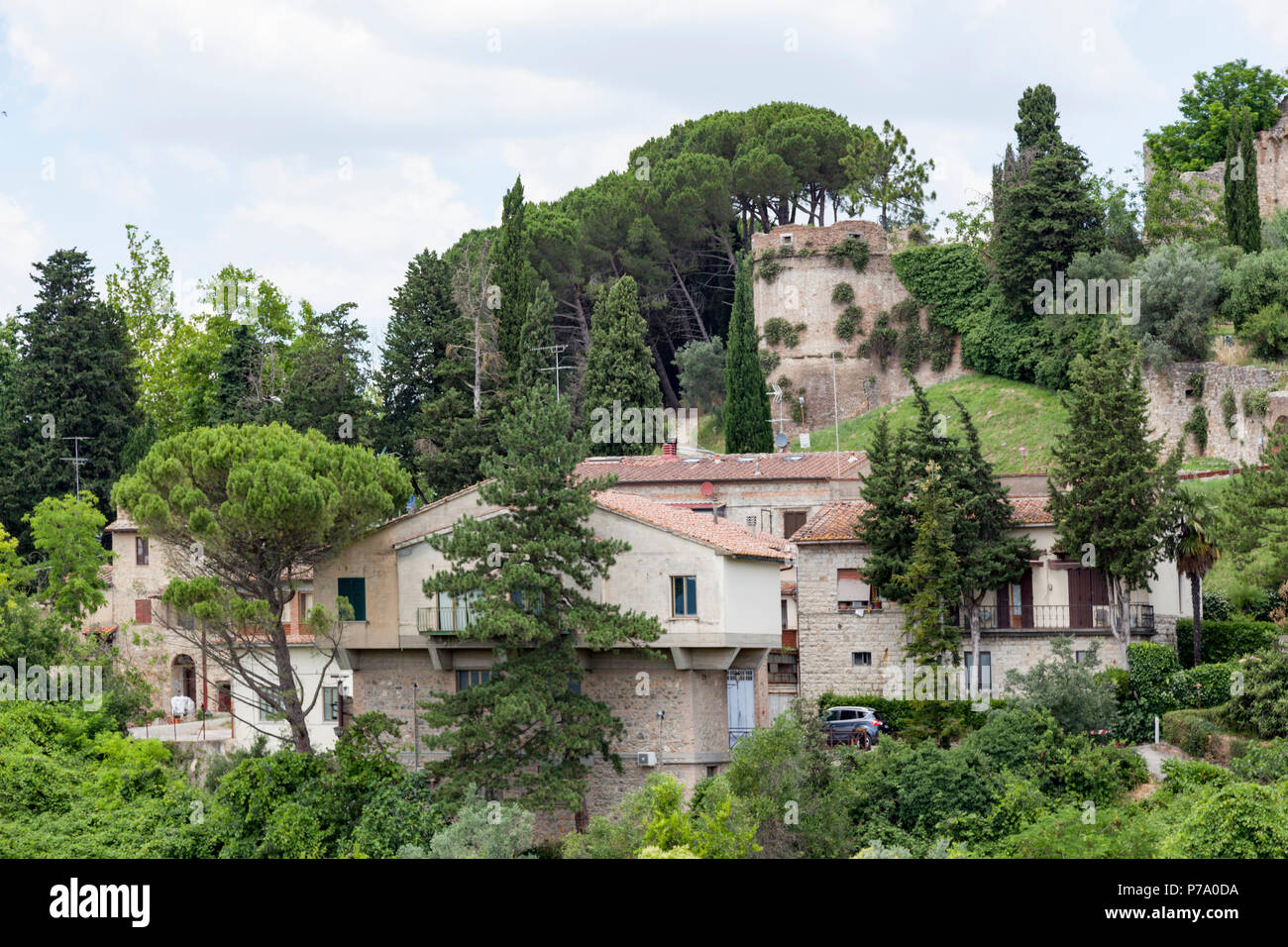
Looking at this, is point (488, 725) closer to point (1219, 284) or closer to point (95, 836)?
point (95, 836)

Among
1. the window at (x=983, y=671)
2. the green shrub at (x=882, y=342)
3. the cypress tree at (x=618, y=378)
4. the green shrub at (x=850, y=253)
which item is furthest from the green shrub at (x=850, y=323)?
the window at (x=983, y=671)

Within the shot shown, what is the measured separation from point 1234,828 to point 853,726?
476 inches

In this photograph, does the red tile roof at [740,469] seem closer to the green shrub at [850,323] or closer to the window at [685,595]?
the window at [685,595]

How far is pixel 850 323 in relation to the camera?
67.8m

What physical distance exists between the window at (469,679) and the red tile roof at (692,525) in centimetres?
447

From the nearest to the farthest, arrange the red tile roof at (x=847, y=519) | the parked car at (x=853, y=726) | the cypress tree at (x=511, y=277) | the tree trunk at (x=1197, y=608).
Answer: the parked car at (x=853, y=726) → the tree trunk at (x=1197, y=608) → the red tile roof at (x=847, y=519) → the cypress tree at (x=511, y=277)

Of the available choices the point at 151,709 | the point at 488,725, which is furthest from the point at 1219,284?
the point at 151,709

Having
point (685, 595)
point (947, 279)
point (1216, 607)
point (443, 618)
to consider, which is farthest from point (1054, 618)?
point (947, 279)

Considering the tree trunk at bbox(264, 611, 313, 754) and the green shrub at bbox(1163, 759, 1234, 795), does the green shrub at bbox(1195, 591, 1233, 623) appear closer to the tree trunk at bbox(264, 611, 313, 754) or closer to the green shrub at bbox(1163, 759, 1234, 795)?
the green shrub at bbox(1163, 759, 1234, 795)

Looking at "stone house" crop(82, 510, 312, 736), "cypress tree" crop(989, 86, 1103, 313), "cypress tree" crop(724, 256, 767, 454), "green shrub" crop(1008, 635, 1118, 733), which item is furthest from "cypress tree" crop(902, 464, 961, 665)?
"cypress tree" crop(989, 86, 1103, 313)

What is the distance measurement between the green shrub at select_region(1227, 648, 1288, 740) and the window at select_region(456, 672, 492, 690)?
15.2 meters

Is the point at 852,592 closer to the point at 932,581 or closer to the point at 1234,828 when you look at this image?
the point at 932,581

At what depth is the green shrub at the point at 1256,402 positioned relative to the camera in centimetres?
4709

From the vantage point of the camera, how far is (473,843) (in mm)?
29719
